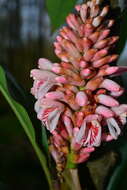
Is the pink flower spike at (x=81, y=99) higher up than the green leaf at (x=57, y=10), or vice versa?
the green leaf at (x=57, y=10)

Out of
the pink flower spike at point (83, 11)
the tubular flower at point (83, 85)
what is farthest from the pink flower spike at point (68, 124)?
the pink flower spike at point (83, 11)

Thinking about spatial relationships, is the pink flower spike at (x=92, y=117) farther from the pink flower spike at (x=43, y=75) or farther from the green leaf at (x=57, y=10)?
the green leaf at (x=57, y=10)

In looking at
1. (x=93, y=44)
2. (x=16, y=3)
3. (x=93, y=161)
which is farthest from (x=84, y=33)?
(x=16, y=3)

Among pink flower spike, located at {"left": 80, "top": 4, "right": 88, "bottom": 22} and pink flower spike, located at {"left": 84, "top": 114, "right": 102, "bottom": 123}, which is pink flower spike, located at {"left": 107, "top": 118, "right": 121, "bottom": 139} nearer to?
pink flower spike, located at {"left": 84, "top": 114, "right": 102, "bottom": 123}

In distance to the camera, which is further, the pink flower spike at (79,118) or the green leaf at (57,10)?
the green leaf at (57,10)

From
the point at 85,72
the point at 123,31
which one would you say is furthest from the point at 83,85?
the point at 123,31

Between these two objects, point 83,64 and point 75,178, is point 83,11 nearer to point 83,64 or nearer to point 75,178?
point 83,64

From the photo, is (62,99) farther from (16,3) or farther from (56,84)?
(16,3)
